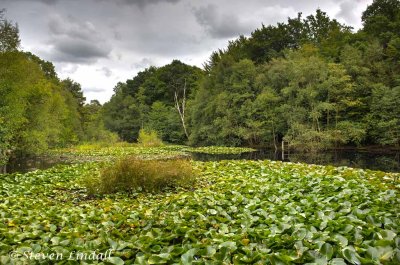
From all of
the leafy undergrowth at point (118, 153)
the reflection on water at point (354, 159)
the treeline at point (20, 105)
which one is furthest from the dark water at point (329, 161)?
the leafy undergrowth at point (118, 153)

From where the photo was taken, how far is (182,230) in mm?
3482

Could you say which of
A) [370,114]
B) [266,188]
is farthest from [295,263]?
[370,114]

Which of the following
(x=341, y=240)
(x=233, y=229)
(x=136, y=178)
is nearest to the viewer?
(x=341, y=240)

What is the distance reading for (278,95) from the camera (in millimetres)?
30484

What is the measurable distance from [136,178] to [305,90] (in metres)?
22.3

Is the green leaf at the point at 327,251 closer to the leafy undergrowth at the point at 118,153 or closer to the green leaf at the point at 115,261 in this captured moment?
the green leaf at the point at 115,261

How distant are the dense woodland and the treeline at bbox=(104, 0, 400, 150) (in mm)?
102

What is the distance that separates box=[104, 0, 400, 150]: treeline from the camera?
25.8 metres

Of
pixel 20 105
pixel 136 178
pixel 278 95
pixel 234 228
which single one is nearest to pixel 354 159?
pixel 278 95

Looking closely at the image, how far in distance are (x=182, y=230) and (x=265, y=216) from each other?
1.25 metres

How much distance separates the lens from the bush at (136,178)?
24.5 feet

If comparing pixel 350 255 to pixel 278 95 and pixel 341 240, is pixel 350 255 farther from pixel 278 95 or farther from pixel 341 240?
pixel 278 95

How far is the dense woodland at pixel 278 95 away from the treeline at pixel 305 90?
102mm

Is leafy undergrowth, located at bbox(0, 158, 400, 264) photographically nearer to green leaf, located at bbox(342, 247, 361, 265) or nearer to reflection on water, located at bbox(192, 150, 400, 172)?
green leaf, located at bbox(342, 247, 361, 265)
